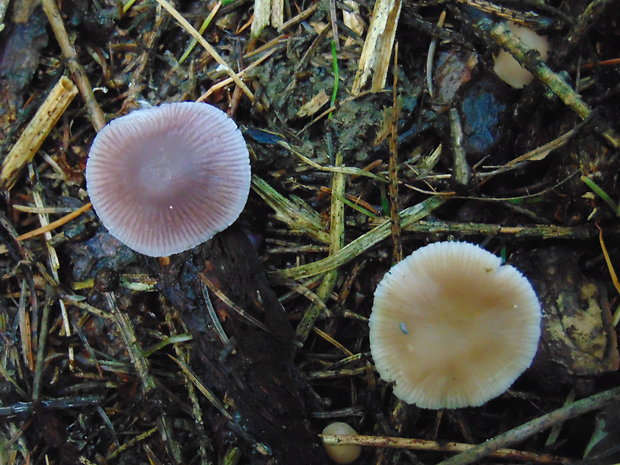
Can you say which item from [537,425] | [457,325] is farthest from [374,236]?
[537,425]

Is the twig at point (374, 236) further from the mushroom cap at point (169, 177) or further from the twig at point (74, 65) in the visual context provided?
the twig at point (74, 65)

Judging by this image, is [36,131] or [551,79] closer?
[551,79]

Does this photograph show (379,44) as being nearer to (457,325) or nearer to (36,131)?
(457,325)

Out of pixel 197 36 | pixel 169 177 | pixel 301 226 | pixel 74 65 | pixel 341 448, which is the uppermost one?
pixel 197 36

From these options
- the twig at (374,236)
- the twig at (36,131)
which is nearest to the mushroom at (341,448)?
the twig at (374,236)

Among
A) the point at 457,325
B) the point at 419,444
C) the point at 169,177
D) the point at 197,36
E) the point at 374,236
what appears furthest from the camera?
the point at 197,36

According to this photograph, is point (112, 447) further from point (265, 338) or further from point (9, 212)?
point (9, 212)

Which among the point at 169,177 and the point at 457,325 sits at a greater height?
the point at 169,177

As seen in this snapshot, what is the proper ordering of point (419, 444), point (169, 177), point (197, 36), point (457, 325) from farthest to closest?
point (197, 36), point (419, 444), point (169, 177), point (457, 325)
